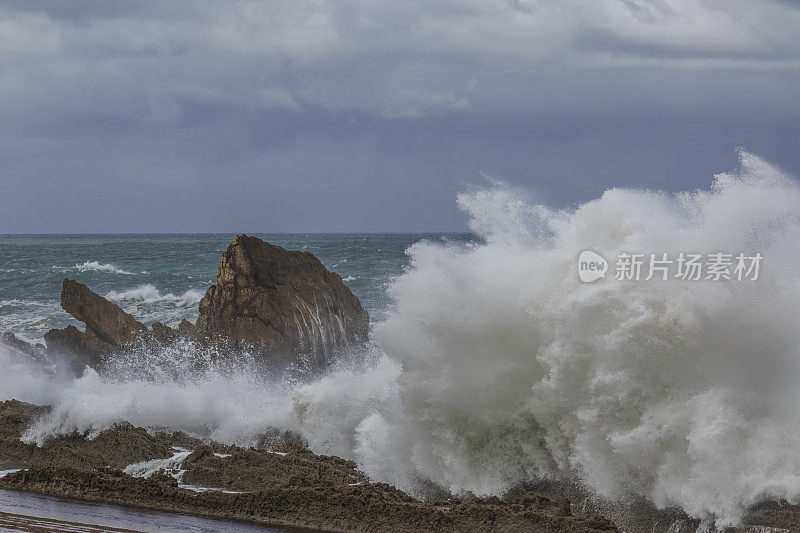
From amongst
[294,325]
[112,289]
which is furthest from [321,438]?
[112,289]

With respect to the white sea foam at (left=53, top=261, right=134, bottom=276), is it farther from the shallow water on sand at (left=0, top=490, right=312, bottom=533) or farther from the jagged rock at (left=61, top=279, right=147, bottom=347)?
the shallow water on sand at (left=0, top=490, right=312, bottom=533)

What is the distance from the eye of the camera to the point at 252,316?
1534 cm

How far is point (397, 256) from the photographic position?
127ft

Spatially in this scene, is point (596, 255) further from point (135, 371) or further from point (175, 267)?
point (175, 267)

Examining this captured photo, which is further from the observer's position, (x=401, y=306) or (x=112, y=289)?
(x=112, y=289)

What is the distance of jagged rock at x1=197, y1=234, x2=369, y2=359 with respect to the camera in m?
15.1

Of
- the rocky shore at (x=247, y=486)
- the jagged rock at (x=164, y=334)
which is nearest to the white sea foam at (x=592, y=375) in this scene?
the rocky shore at (x=247, y=486)

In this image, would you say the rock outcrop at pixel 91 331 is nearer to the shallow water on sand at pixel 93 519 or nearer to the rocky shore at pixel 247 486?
the rocky shore at pixel 247 486

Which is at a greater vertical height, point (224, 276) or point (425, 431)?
point (224, 276)

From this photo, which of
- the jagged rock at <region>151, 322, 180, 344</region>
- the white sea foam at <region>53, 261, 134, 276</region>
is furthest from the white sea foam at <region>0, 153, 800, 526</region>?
the white sea foam at <region>53, 261, 134, 276</region>

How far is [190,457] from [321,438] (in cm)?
162

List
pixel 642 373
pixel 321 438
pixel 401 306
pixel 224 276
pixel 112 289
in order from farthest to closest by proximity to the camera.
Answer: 1. pixel 112 289
2. pixel 224 276
3. pixel 321 438
4. pixel 401 306
5. pixel 642 373

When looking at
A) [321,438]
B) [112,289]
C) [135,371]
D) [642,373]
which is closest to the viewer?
[642,373]

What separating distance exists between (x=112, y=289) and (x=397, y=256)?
40.4ft
